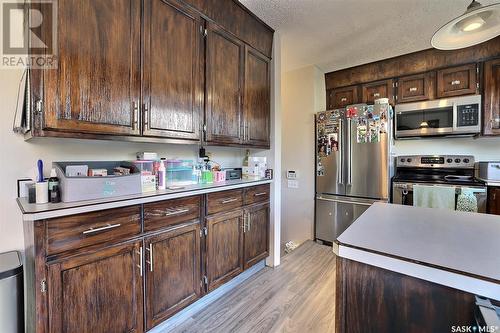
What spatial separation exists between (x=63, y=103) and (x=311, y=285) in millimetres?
2388

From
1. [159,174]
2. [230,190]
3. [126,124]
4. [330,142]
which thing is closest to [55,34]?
[126,124]

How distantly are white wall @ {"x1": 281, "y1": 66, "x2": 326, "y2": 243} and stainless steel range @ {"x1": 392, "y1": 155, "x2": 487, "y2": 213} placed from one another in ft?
3.78

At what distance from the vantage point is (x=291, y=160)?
3.81 metres

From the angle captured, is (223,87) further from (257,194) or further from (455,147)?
(455,147)

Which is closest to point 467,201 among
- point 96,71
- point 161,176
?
point 161,176

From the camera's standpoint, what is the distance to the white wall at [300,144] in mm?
3564

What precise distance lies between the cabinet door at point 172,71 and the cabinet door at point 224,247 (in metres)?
0.75

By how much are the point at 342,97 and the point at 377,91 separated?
47 centimetres

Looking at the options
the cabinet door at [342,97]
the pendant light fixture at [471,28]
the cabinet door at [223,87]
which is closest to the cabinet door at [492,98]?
the cabinet door at [342,97]

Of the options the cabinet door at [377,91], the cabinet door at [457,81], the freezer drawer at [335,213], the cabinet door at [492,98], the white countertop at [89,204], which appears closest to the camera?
the white countertop at [89,204]

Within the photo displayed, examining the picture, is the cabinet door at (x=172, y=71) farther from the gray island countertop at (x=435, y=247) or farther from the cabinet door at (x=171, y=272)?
the gray island countertop at (x=435, y=247)

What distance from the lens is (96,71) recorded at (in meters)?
1.31

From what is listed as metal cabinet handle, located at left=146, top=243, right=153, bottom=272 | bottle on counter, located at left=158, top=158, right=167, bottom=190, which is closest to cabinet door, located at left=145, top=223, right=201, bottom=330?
metal cabinet handle, located at left=146, top=243, right=153, bottom=272

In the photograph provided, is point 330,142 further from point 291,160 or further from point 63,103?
point 63,103
